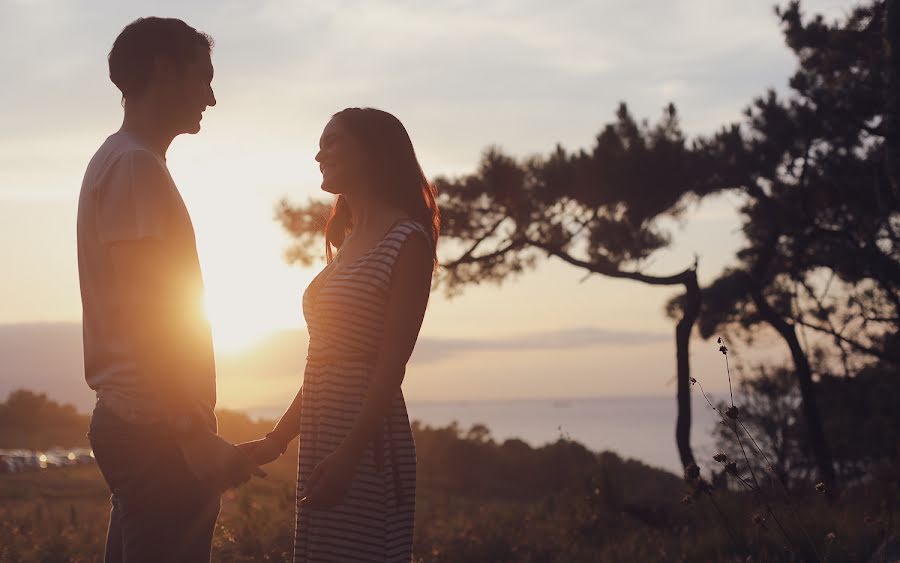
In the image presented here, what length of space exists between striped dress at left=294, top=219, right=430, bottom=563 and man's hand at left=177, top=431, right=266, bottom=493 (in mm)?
429

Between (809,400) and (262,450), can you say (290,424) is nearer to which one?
(262,450)

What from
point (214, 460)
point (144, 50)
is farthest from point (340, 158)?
point (214, 460)

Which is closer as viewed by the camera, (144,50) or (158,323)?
(158,323)

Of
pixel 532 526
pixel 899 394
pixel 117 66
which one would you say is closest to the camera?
pixel 117 66

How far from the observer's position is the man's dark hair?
8.90 ft

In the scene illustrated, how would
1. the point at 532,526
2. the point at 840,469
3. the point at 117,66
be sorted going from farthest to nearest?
the point at 840,469 → the point at 532,526 → the point at 117,66

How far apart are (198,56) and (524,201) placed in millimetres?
10645

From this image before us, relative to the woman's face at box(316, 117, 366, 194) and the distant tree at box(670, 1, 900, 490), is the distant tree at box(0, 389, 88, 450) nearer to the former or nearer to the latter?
the distant tree at box(670, 1, 900, 490)

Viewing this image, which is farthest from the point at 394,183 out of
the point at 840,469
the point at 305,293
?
the point at 840,469

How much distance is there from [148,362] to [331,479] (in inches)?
28.0

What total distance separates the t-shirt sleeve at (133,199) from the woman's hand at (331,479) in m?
0.87

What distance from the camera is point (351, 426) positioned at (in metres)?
3.00

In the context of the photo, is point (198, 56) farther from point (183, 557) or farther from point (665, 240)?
point (665, 240)

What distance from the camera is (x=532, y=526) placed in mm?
8586
